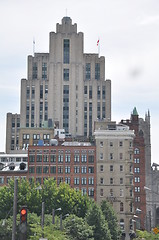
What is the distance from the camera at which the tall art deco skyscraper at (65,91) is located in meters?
176

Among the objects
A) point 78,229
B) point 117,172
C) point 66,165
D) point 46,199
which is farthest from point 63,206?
point 117,172

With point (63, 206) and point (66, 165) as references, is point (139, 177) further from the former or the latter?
point (63, 206)

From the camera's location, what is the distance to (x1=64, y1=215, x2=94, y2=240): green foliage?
81.8 m

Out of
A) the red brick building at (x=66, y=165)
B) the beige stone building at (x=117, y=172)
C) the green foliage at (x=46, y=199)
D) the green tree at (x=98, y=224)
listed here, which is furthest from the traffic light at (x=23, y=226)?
the beige stone building at (x=117, y=172)

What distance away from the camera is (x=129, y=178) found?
4983 inches

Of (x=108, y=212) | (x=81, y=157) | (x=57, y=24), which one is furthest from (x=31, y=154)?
(x=57, y=24)

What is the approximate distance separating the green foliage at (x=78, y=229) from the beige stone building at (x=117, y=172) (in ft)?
135

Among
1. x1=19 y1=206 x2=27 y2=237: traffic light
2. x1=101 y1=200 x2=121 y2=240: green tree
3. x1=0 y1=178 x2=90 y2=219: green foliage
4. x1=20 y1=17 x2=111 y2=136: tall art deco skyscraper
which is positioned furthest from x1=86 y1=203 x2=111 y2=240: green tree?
x1=20 y1=17 x2=111 y2=136: tall art deco skyscraper

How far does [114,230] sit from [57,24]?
4309 inches

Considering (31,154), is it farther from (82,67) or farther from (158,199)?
(158,199)

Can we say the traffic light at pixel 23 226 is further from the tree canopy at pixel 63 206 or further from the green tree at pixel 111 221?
the green tree at pixel 111 221

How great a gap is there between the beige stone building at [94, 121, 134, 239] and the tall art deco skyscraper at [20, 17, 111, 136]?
4658cm

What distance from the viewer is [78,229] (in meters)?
82.3

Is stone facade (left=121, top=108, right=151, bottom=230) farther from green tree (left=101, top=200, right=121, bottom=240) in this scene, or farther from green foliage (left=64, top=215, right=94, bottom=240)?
green foliage (left=64, top=215, right=94, bottom=240)
